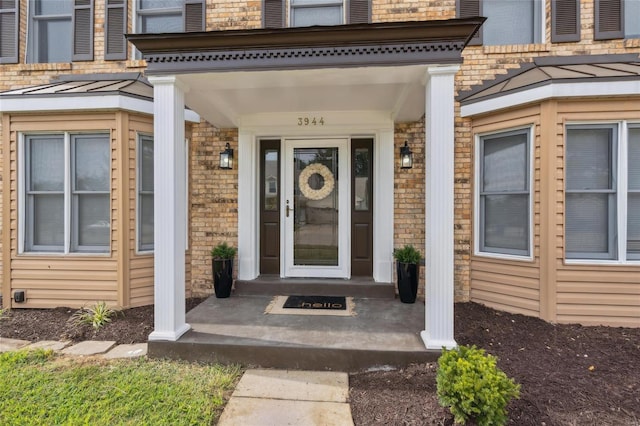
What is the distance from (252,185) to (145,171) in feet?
4.93

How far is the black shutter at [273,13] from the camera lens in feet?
A: 15.8

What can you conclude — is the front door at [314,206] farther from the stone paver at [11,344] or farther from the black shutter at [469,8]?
the stone paver at [11,344]

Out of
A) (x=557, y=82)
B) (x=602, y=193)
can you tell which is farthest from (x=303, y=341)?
A: (x=557, y=82)

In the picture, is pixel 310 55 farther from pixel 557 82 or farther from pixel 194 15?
pixel 194 15

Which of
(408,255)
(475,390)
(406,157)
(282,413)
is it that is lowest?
(282,413)

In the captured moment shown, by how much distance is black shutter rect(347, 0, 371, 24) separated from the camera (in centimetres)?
471

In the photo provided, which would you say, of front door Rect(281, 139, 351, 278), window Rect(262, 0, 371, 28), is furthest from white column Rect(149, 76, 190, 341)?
window Rect(262, 0, 371, 28)

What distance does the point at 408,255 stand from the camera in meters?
4.40

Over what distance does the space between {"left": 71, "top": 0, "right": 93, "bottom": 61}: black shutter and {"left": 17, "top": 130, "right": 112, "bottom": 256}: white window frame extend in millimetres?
1534

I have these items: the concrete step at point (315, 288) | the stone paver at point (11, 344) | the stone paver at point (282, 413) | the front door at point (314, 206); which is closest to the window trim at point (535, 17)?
the front door at point (314, 206)

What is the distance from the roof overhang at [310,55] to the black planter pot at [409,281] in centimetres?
222

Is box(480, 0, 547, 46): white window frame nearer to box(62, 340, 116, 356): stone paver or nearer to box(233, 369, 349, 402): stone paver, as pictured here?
box(233, 369, 349, 402): stone paver

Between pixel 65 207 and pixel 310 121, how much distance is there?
3.58 meters

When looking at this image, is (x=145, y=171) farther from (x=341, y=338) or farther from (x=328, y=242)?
(x=341, y=338)
